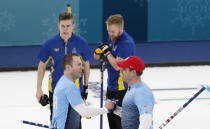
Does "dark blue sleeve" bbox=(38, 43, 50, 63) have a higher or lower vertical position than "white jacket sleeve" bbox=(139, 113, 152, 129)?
higher

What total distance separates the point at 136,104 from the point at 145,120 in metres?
0.26

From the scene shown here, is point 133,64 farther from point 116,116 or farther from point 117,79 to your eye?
point 116,116

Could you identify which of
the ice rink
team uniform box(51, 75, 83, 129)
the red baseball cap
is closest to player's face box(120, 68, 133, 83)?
the red baseball cap

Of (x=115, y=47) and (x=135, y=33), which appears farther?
(x=135, y=33)

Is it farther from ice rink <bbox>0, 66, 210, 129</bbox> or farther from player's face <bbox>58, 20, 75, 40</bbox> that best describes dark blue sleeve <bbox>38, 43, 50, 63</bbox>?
ice rink <bbox>0, 66, 210, 129</bbox>

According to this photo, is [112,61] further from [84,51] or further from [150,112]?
[150,112]

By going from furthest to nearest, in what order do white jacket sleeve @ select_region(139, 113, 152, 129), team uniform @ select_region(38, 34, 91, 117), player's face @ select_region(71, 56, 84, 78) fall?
1. team uniform @ select_region(38, 34, 91, 117)
2. player's face @ select_region(71, 56, 84, 78)
3. white jacket sleeve @ select_region(139, 113, 152, 129)

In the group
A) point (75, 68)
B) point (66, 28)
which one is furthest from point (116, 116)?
point (75, 68)

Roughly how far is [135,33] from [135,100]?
11765 mm

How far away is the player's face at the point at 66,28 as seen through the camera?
787 cm

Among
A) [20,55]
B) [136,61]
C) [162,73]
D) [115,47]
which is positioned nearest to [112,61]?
[115,47]

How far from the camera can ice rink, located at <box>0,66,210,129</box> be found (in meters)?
10.6

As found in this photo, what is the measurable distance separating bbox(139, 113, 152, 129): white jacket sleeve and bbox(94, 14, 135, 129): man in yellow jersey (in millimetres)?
2379

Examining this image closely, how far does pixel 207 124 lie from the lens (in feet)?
34.4
